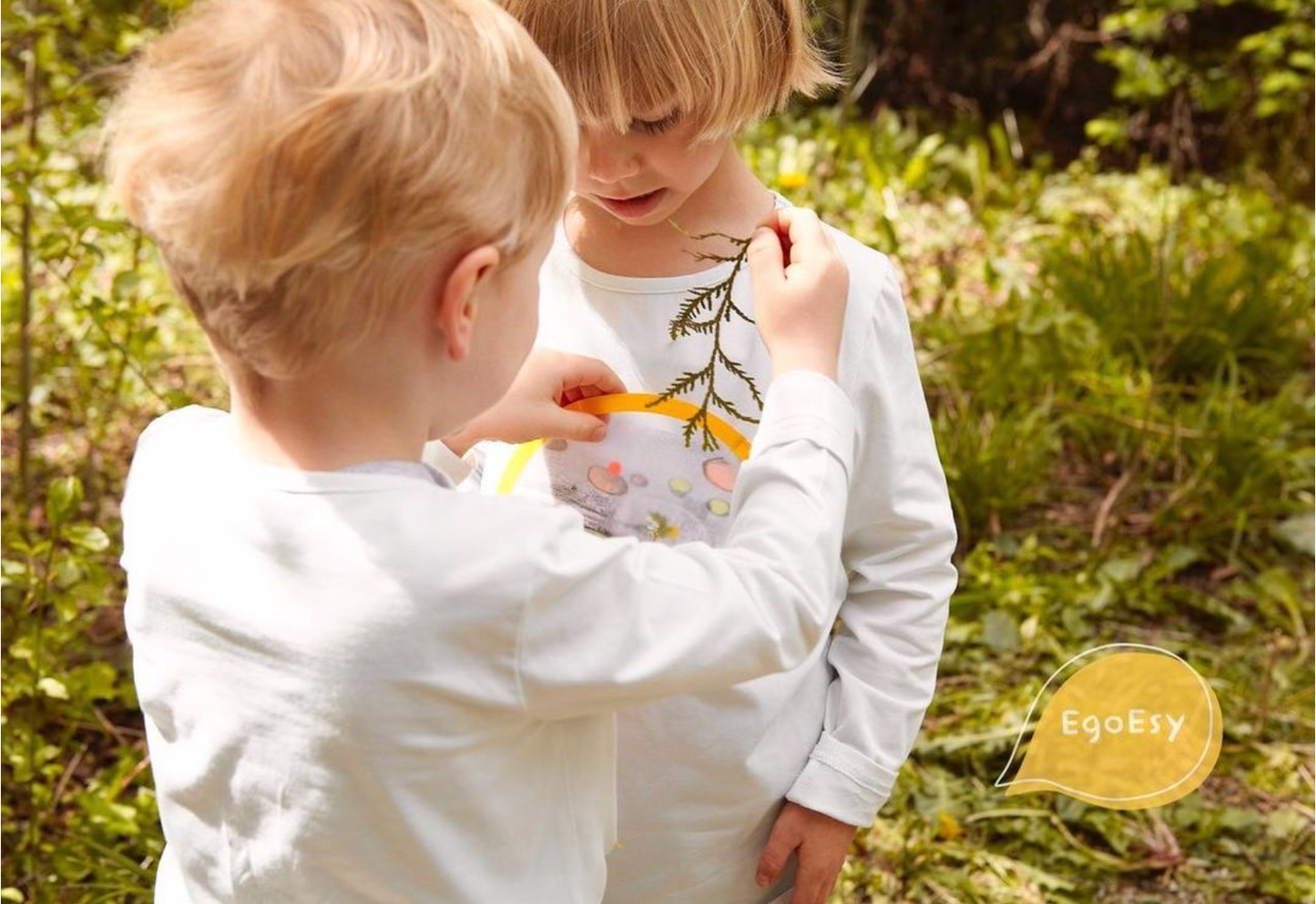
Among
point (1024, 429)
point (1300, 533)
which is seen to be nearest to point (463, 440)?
point (1024, 429)

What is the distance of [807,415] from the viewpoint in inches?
43.5

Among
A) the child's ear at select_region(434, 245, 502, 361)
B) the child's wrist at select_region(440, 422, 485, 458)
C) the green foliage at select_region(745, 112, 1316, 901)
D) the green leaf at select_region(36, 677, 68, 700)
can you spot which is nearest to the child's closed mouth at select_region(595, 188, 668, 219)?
the child's wrist at select_region(440, 422, 485, 458)

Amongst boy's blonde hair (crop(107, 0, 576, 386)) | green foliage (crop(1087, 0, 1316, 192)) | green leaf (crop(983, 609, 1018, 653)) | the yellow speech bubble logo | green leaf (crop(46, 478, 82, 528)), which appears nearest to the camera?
boy's blonde hair (crop(107, 0, 576, 386))

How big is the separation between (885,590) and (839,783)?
0.20m

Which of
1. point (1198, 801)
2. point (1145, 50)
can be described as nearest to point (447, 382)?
point (1198, 801)

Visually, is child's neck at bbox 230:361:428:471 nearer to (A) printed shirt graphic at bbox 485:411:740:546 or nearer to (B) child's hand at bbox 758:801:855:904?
(A) printed shirt graphic at bbox 485:411:740:546

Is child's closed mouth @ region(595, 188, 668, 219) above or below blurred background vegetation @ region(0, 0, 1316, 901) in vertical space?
above

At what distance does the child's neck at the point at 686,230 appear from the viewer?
141cm

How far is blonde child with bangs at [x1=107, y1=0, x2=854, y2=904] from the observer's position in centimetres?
94

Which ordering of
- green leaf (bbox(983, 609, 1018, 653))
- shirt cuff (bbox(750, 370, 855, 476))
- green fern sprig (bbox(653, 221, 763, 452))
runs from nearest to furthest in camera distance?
shirt cuff (bbox(750, 370, 855, 476))
green fern sprig (bbox(653, 221, 763, 452))
green leaf (bbox(983, 609, 1018, 653))

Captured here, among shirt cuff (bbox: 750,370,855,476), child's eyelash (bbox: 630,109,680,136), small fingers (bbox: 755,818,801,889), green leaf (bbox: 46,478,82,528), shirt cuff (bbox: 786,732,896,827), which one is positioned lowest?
green leaf (bbox: 46,478,82,528)

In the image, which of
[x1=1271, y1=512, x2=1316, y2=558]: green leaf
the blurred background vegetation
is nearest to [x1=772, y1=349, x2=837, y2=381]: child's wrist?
the blurred background vegetation

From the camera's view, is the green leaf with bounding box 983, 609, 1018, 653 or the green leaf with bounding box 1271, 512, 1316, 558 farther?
the green leaf with bounding box 1271, 512, 1316, 558

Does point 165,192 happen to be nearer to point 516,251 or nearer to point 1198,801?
point 516,251
